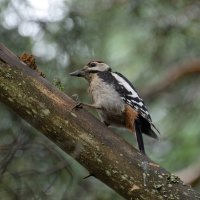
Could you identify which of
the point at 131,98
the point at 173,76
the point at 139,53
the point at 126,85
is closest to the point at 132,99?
the point at 131,98

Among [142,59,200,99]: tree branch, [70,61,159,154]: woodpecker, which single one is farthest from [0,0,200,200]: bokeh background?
[70,61,159,154]: woodpecker

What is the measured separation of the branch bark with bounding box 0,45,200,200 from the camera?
3.21 m

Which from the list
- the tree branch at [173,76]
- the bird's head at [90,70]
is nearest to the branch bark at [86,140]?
the bird's head at [90,70]

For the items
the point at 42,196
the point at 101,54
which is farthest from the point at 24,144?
the point at 101,54

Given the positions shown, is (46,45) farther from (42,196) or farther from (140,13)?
(42,196)

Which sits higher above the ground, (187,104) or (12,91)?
(187,104)

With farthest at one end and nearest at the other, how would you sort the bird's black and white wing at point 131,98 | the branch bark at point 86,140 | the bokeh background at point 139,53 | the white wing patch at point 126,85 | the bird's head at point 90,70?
the bokeh background at point 139,53, the bird's head at point 90,70, the white wing patch at point 126,85, the bird's black and white wing at point 131,98, the branch bark at point 86,140

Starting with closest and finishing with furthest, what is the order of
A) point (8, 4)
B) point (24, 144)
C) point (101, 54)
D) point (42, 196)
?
point (24, 144) < point (42, 196) < point (8, 4) < point (101, 54)

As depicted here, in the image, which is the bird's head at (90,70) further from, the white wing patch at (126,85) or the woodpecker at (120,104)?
the white wing patch at (126,85)

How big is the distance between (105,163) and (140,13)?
12.1 feet

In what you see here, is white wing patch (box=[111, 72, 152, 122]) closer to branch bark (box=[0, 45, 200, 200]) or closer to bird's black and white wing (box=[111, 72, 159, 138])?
bird's black and white wing (box=[111, 72, 159, 138])

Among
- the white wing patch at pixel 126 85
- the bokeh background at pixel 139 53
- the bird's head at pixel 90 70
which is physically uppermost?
the bokeh background at pixel 139 53

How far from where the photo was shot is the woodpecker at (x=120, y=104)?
13.3 ft

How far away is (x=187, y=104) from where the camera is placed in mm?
6664
